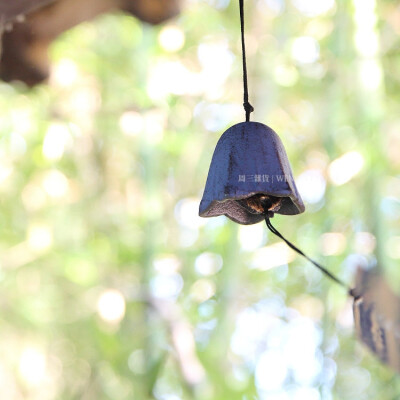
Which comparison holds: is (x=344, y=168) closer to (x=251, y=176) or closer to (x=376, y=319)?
(x=376, y=319)

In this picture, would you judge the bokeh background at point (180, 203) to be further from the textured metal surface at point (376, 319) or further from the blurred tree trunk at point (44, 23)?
the textured metal surface at point (376, 319)

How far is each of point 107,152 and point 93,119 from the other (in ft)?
1.33

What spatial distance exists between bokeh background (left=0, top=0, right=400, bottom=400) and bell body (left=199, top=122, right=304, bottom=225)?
1620 millimetres

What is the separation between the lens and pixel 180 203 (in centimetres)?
469

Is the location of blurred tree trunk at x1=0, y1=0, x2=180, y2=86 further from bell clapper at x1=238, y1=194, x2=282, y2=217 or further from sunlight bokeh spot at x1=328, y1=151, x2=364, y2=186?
sunlight bokeh spot at x1=328, y1=151, x2=364, y2=186

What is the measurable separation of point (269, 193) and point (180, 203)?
3.32m

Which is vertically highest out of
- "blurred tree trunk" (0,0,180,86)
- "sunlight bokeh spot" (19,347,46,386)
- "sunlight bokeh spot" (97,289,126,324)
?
"blurred tree trunk" (0,0,180,86)

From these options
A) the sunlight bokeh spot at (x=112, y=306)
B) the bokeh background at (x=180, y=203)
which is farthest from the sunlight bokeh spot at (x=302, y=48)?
the sunlight bokeh spot at (x=112, y=306)

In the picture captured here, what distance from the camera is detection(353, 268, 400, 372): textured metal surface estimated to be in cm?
145

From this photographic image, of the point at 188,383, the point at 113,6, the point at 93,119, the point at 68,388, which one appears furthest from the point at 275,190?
the point at 68,388

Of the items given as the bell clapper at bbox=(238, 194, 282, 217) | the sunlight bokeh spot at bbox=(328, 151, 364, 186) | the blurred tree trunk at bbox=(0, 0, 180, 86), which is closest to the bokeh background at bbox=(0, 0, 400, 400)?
the sunlight bokeh spot at bbox=(328, 151, 364, 186)

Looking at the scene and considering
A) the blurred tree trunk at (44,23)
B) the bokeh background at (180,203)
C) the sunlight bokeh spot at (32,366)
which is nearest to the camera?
the blurred tree trunk at (44,23)

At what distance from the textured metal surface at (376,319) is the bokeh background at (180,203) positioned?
1.60 meters

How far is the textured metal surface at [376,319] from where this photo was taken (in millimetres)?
1445
